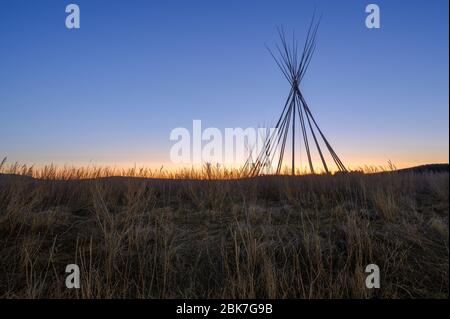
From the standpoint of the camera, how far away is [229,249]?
263 centimetres

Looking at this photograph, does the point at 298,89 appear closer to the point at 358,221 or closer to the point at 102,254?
the point at 358,221

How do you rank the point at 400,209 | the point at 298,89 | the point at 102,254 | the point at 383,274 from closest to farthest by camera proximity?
the point at 383,274 → the point at 102,254 → the point at 400,209 → the point at 298,89

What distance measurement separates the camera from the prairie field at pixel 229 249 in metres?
2.12

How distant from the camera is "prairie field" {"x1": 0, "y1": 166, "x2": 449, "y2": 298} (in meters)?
2.12

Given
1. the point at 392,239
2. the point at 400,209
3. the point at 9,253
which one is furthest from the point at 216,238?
the point at 400,209

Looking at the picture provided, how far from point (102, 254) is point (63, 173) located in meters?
3.12

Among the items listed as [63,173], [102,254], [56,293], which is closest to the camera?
[56,293]

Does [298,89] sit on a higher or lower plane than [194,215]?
higher

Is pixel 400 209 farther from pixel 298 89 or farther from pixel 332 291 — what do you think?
pixel 298 89

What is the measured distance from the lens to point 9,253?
264cm

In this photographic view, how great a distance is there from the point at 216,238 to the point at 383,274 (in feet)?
3.68

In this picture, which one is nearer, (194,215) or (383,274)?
(383,274)
